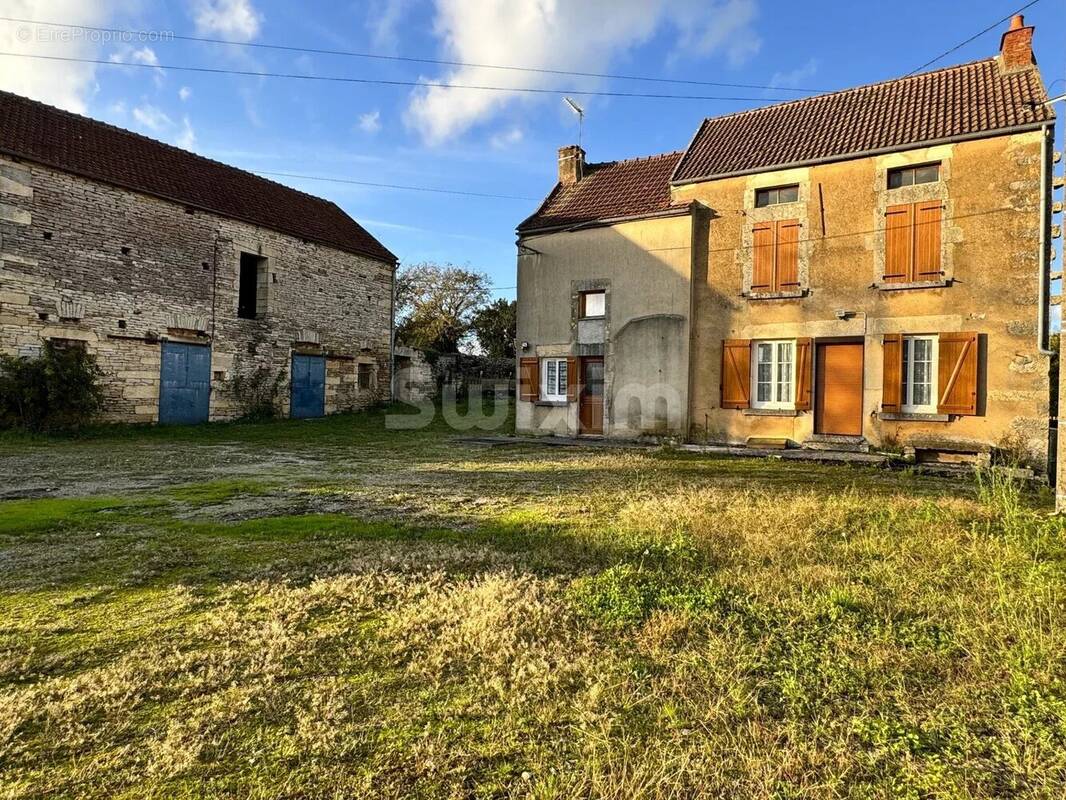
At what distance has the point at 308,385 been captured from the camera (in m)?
18.2

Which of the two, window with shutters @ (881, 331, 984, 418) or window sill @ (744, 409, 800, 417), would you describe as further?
window sill @ (744, 409, 800, 417)

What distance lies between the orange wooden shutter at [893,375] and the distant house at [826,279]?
0.10 ft

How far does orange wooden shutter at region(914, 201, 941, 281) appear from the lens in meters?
10.0

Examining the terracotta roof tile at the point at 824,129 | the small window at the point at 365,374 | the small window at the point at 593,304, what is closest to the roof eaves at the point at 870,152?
the terracotta roof tile at the point at 824,129

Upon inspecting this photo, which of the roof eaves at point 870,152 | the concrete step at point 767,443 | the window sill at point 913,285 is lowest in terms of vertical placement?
the concrete step at point 767,443

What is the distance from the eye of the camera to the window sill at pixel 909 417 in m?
9.92

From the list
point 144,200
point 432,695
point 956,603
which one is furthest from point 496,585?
point 144,200

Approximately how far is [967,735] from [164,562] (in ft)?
13.9

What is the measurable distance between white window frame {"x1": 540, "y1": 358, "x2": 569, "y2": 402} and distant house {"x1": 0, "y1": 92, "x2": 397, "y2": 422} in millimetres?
8183

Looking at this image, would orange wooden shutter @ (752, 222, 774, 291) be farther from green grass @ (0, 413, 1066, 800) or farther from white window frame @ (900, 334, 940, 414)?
green grass @ (0, 413, 1066, 800)

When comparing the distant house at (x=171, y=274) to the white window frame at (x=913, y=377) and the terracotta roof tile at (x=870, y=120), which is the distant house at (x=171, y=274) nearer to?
the terracotta roof tile at (x=870, y=120)

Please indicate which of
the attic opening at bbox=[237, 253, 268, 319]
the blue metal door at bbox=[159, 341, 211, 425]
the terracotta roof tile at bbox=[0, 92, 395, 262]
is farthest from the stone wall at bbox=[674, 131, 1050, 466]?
the blue metal door at bbox=[159, 341, 211, 425]

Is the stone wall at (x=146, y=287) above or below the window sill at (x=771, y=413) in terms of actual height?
above

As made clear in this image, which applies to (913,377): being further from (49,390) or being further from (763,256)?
(49,390)
